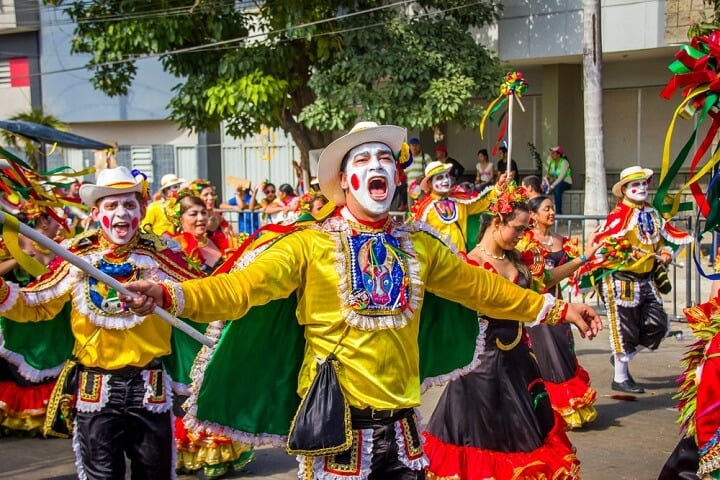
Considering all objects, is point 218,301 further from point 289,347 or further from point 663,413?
point 663,413

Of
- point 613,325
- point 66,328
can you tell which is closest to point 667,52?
point 613,325

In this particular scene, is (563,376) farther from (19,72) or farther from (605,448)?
(19,72)

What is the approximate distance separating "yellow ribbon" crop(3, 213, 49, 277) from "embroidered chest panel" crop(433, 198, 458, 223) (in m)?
8.29

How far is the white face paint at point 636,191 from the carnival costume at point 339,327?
4.97 meters

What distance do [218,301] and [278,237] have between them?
0.61 m

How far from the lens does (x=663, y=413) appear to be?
8.58 m

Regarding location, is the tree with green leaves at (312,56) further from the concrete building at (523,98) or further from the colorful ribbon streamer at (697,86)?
the colorful ribbon streamer at (697,86)

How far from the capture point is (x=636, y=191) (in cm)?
938

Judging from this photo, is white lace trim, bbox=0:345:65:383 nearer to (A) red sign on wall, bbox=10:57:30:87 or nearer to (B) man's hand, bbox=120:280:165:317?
(B) man's hand, bbox=120:280:165:317

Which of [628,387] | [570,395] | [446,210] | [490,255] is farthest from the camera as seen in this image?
[446,210]

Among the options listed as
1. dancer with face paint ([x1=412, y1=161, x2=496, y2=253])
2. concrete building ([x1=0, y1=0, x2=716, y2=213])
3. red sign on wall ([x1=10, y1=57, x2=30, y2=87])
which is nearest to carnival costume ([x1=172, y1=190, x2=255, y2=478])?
dancer with face paint ([x1=412, y1=161, x2=496, y2=253])

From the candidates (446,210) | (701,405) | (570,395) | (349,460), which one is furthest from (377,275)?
(446,210)

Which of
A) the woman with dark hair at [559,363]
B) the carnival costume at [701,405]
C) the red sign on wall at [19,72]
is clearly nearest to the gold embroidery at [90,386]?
the carnival costume at [701,405]

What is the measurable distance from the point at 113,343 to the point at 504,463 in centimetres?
241
